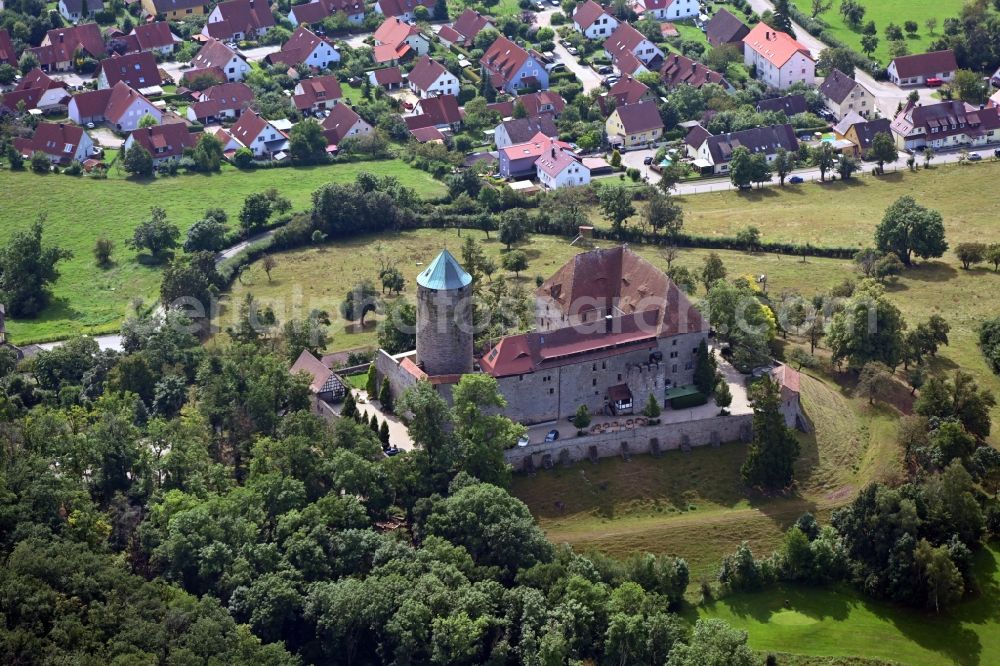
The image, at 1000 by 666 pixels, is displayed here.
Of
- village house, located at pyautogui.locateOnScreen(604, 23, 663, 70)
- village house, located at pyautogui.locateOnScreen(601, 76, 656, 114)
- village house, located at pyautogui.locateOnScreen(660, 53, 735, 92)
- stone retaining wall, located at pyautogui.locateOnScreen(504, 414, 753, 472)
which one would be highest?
village house, located at pyautogui.locateOnScreen(604, 23, 663, 70)

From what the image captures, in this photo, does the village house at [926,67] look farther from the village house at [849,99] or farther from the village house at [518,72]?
the village house at [518,72]

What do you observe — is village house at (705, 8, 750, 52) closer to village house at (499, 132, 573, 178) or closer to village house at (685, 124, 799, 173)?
village house at (685, 124, 799, 173)

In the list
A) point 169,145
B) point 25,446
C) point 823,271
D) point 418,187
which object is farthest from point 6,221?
point 823,271

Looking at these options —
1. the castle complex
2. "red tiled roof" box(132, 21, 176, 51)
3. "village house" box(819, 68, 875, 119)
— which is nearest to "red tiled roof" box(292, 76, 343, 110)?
"red tiled roof" box(132, 21, 176, 51)

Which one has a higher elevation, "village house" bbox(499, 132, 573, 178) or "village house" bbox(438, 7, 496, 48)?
"village house" bbox(438, 7, 496, 48)

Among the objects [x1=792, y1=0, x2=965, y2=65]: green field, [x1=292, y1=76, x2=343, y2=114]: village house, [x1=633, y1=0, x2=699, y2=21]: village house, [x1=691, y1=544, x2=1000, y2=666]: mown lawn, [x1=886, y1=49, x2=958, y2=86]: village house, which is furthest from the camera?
[x1=633, y1=0, x2=699, y2=21]: village house

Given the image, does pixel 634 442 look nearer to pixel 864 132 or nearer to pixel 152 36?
pixel 864 132

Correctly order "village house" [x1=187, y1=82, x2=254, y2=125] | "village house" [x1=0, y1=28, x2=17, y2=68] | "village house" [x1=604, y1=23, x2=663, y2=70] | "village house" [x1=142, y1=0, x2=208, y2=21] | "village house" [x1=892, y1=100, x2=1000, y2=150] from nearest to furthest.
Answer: "village house" [x1=892, y1=100, x2=1000, y2=150]
"village house" [x1=187, y1=82, x2=254, y2=125]
"village house" [x1=0, y1=28, x2=17, y2=68]
"village house" [x1=604, y1=23, x2=663, y2=70]
"village house" [x1=142, y1=0, x2=208, y2=21]

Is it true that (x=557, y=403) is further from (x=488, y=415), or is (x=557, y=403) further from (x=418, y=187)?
(x=418, y=187)
